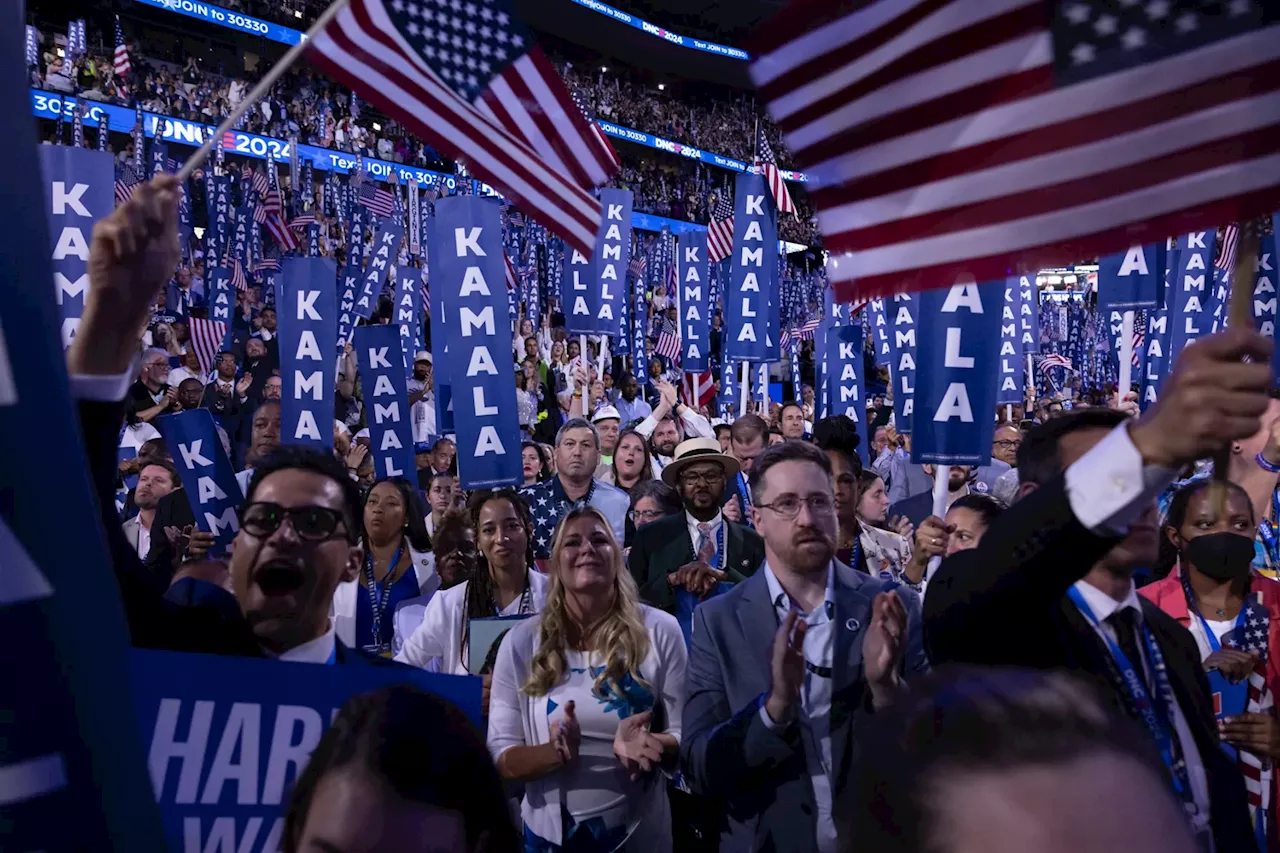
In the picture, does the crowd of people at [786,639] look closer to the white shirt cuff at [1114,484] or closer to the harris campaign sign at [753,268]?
the white shirt cuff at [1114,484]

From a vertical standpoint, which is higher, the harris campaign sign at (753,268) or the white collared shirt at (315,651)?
the harris campaign sign at (753,268)

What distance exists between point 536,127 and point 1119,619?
2443 mm

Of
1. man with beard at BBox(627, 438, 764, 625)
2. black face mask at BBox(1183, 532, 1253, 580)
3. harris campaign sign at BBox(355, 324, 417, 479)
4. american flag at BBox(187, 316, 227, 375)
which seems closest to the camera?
black face mask at BBox(1183, 532, 1253, 580)

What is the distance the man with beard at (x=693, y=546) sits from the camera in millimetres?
4469

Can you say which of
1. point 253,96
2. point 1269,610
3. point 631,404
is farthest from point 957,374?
point 631,404

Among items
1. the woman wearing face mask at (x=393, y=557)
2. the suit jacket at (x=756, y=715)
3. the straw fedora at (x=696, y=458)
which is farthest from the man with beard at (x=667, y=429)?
the suit jacket at (x=756, y=715)

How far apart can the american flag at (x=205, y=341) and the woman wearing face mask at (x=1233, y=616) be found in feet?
38.1

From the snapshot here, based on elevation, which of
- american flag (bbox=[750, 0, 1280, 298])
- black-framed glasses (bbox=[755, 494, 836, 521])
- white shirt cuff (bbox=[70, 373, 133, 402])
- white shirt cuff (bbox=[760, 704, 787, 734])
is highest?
american flag (bbox=[750, 0, 1280, 298])

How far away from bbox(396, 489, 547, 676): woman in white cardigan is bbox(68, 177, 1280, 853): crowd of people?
0.04 feet

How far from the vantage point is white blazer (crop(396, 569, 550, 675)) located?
157 inches

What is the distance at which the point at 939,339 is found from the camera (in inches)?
182

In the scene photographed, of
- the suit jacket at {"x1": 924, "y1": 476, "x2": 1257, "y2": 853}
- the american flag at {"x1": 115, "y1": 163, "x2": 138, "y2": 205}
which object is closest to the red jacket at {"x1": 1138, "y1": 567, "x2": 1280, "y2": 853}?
the suit jacket at {"x1": 924, "y1": 476, "x2": 1257, "y2": 853}

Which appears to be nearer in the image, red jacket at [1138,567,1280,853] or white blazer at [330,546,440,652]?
red jacket at [1138,567,1280,853]

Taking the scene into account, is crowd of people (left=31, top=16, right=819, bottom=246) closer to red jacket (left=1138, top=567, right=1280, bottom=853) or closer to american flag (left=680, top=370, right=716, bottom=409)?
american flag (left=680, top=370, right=716, bottom=409)
